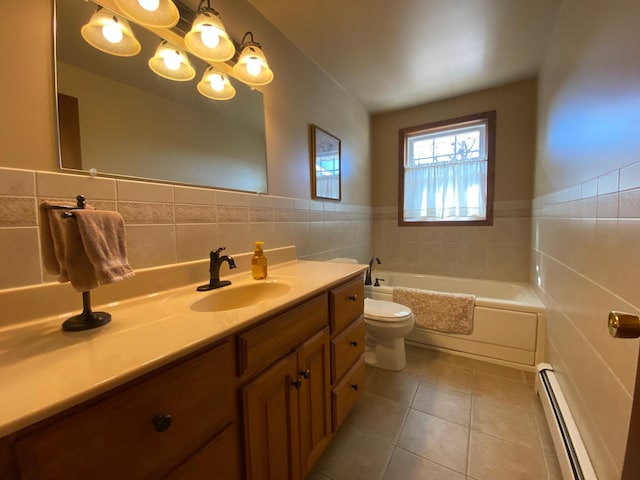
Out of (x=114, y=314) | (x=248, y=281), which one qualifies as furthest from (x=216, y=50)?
(x=114, y=314)

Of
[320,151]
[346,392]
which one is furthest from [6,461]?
[320,151]

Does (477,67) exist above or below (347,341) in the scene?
above

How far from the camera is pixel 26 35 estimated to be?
0.78m

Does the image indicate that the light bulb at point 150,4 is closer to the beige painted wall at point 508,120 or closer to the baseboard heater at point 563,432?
the baseboard heater at point 563,432

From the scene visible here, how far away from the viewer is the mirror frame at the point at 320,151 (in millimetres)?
2041

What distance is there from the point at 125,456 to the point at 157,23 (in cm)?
138

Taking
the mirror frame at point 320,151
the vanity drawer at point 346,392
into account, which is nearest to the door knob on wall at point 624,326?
the vanity drawer at point 346,392

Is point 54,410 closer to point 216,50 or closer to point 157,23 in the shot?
point 157,23

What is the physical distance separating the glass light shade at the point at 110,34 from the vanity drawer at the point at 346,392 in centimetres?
162

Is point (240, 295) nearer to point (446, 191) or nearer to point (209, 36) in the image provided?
point (209, 36)

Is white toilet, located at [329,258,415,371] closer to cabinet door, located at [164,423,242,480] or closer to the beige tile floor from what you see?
the beige tile floor

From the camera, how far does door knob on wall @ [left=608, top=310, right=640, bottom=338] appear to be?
0.44 metres

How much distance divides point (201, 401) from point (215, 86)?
1358mm

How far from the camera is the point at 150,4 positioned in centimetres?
100
